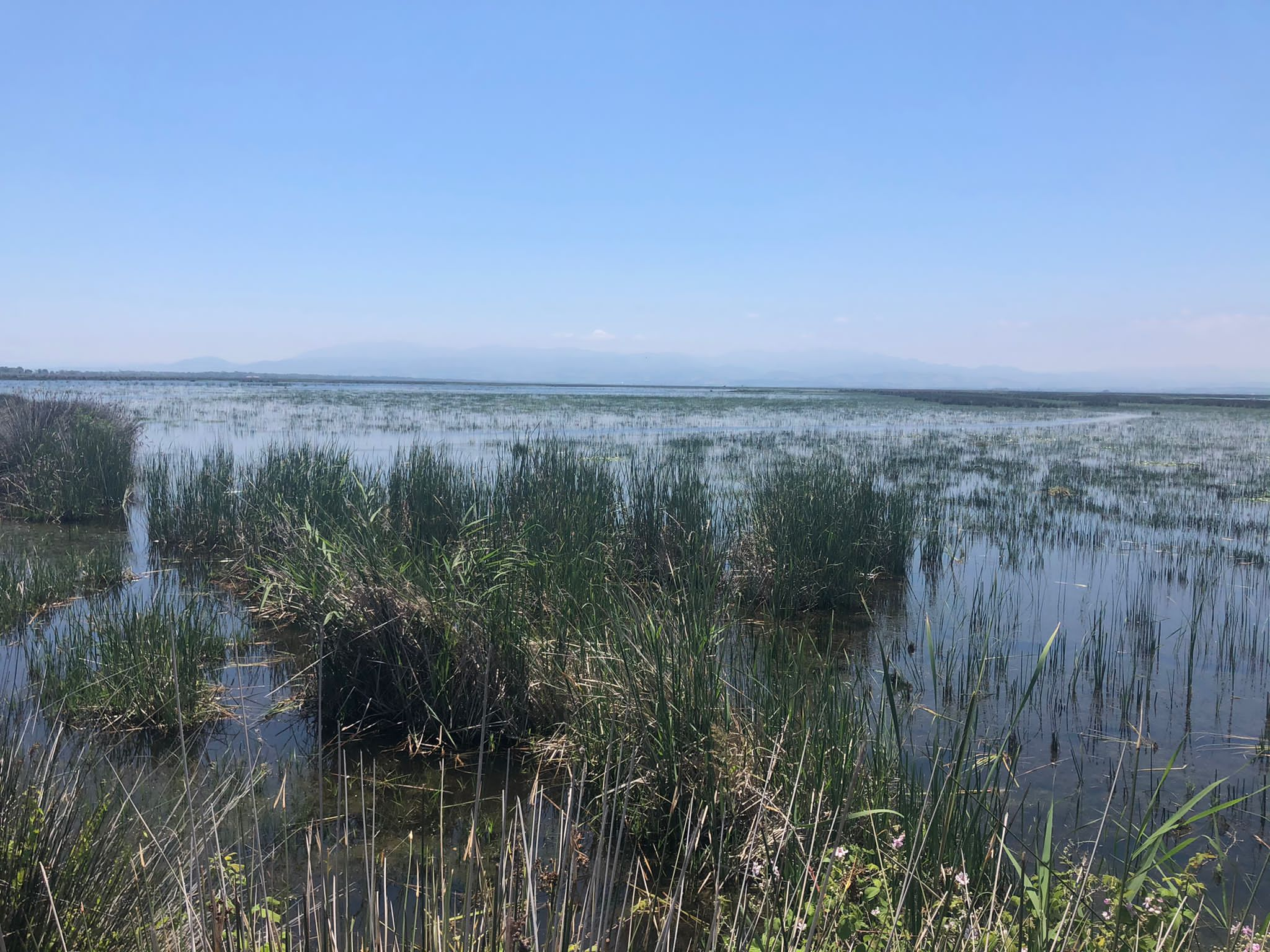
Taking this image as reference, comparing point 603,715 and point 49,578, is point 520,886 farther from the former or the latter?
point 49,578

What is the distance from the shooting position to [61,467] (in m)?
11.0

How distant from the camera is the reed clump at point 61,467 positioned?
10758 mm

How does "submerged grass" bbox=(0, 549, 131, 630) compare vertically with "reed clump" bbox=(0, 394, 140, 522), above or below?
below

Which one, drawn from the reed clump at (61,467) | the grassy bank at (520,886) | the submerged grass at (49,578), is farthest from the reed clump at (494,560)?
the submerged grass at (49,578)

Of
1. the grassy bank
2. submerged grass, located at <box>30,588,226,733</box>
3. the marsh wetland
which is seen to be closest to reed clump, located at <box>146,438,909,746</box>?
the marsh wetland

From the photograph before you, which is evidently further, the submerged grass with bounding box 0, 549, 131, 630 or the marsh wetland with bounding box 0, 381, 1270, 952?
the submerged grass with bounding box 0, 549, 131, 630

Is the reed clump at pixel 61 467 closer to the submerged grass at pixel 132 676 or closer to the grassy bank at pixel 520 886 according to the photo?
the submerged grass at pixel 132 676

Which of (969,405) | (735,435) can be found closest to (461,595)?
(735,435)

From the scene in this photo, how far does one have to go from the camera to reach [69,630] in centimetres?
559

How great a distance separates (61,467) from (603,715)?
33.7 ft

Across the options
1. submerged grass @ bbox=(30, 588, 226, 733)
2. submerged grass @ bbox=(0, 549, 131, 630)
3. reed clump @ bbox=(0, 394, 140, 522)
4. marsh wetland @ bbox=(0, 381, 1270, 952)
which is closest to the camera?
marsh wetland @ bbox=(0, 381, 1270, 952)

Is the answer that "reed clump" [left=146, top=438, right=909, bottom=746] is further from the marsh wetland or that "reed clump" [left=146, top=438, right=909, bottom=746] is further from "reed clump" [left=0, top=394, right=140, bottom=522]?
"reed clump" [left=0, top=394, right=140, bottom=522]

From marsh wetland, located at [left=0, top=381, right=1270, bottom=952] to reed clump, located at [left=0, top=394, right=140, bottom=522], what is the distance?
5 centimetres

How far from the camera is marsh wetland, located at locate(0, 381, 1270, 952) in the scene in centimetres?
237
